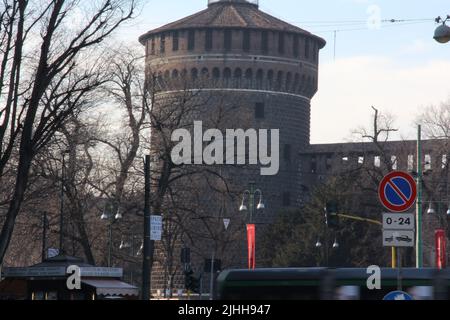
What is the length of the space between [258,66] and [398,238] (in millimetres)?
70687

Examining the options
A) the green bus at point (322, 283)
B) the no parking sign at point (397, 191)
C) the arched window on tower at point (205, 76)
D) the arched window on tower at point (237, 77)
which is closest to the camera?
the no parking sign at point (397, 191)

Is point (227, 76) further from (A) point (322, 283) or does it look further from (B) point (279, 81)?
(A) point (322, 283)

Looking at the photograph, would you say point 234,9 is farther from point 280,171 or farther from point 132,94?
point 132,94

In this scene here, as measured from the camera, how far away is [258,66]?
282 ft

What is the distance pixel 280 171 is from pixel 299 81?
20.3ft

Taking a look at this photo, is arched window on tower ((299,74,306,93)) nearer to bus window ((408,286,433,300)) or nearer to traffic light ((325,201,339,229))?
traffic light ((325,201,339,229))

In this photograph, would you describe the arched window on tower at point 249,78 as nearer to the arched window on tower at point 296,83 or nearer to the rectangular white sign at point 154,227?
the arched window on tower at point 296,83

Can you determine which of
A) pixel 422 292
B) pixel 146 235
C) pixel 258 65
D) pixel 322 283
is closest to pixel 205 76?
pixel 258 65

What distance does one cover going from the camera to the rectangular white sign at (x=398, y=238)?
15.6 metres

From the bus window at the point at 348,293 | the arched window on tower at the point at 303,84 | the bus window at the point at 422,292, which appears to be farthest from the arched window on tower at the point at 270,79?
the bus window at the point at 422,292

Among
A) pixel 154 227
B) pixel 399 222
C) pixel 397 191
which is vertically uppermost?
pixel 154 227

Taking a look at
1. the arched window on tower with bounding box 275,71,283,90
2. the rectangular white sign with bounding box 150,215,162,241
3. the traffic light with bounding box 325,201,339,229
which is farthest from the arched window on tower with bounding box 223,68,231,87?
the rectangular white sign with bounding box 150,215,162,241

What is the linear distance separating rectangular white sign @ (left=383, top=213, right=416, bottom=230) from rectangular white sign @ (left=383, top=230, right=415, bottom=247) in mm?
48
